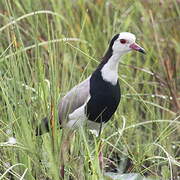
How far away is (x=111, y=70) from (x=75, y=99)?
7.6 inches

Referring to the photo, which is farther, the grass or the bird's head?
the bird's head

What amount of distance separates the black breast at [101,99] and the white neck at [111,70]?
0.05ft

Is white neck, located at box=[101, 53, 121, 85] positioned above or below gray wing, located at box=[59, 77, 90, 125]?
above

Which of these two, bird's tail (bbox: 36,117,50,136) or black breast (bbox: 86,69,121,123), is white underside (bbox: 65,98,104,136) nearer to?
black breast (bbox: 86,69,121,123)

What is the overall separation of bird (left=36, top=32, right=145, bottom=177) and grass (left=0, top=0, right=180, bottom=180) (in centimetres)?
7

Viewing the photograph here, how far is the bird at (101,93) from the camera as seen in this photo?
9.06ft

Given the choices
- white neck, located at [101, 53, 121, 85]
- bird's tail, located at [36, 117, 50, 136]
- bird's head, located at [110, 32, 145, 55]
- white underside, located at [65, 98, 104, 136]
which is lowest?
white underside, located at [65, 98, 104, 136]

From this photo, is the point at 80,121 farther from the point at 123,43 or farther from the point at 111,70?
the point at 123,43

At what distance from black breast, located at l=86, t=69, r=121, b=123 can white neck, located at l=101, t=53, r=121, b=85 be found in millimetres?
15

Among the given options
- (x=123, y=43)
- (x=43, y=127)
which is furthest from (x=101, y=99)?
(x=43, y=127)

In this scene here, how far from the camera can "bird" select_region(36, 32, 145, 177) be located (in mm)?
2762

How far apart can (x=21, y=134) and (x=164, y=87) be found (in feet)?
3.62

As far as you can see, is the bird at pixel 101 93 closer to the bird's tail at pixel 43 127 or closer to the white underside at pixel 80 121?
the white underside at pixel 80 121

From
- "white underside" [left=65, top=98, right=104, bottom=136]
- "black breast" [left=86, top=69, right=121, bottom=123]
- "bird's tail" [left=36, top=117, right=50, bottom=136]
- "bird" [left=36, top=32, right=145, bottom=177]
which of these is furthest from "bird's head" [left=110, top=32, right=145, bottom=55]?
"bird's tail" [left=36, top=117, right=50, bottom=136]
